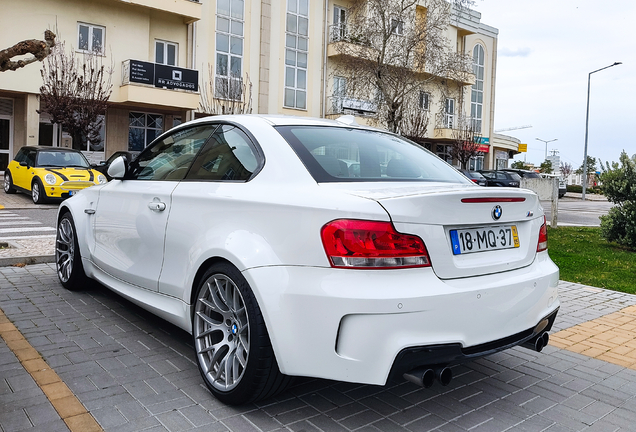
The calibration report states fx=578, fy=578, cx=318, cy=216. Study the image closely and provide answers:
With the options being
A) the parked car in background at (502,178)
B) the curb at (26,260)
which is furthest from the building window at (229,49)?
the curb at (26,260)

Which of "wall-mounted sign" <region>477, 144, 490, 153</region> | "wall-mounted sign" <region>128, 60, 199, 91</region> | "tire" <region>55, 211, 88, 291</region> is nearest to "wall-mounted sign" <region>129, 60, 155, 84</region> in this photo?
"wall-mounted sign" <region>128, 60, 199, 91</region>

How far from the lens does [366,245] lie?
104 inches

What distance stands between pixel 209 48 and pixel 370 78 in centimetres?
788

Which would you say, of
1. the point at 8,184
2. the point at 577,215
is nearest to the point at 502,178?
the point at 577,215

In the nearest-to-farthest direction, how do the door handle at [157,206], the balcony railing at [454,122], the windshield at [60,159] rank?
the door handle at [157,206], the windshield at [60,159], the balcony railing at [454,122]

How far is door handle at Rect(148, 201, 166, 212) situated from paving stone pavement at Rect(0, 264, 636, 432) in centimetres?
97

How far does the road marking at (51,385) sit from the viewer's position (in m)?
2.85

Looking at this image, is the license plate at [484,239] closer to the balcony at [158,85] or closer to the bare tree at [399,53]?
the bare tree at [399,53]

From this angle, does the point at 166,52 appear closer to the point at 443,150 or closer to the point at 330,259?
the point at 443,150

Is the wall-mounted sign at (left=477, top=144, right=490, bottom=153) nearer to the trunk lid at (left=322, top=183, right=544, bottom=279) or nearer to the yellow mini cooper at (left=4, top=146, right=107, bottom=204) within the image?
the yellow mini cooper at (left=4, top=146, right=107, bottom=204)

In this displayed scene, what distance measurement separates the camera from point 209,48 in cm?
2770

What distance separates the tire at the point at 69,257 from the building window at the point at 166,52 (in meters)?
22.5

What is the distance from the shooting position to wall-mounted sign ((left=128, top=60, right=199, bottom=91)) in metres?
24.0

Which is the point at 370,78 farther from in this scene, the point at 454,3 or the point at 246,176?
the point at 246,176
